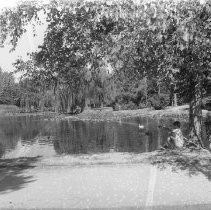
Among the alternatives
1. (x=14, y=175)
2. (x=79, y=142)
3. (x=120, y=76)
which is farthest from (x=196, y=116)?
(x=79, y=142)

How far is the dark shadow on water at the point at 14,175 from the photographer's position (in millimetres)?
10953

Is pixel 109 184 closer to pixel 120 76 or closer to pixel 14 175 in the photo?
pixel 14 175

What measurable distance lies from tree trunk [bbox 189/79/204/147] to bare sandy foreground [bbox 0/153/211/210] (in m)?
2.89

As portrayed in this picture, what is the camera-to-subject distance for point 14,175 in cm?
1207

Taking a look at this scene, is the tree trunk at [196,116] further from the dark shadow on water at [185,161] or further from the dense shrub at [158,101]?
the dense shrub at [158,101]

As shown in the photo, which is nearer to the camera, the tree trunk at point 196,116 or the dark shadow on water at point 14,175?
the dark shadow on water at point 14,175

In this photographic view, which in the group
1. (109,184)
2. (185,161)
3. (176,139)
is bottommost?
(109,184)

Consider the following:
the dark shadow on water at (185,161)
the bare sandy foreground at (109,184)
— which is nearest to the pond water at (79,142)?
the dark shadow on water at (185,161)

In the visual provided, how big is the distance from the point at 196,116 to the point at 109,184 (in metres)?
6.40

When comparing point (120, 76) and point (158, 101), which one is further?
point (158, 101)

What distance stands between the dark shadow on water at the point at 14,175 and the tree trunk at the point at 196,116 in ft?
19.5

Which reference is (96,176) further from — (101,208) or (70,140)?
(70,140)

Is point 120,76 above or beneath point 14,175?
above

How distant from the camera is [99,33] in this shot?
1505 cm
